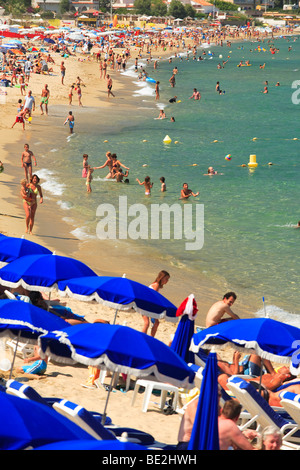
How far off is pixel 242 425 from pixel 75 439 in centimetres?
337

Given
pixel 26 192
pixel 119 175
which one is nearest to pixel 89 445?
pixel 26 192

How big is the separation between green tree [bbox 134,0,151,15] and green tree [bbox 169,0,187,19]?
5.22 m

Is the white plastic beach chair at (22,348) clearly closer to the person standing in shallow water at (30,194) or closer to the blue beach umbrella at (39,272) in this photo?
the blue beach umbrella at (39,272)

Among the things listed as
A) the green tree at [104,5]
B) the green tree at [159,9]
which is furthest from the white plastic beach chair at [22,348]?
the green tree at [104,5]

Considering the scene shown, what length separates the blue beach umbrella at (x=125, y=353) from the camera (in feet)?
22.5

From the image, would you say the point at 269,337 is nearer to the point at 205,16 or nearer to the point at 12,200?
the point at 12,200

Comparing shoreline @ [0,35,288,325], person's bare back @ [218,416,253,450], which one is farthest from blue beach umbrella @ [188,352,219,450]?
shoreline @ [0,35,288,325]

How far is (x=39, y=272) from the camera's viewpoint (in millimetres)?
9734

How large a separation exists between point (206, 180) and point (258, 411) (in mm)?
18960

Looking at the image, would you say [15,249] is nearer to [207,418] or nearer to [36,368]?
[36,368]

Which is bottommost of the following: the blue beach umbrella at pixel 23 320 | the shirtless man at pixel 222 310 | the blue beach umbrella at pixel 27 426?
the shirtless man at pixel 222 310

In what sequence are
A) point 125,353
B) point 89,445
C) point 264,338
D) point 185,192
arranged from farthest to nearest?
1. point 185,192
2. point 264,338
3. point 125,353
4. point 89,445

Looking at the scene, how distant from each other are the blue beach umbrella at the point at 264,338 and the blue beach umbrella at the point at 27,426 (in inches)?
133

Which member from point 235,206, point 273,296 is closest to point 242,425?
point 273,296
